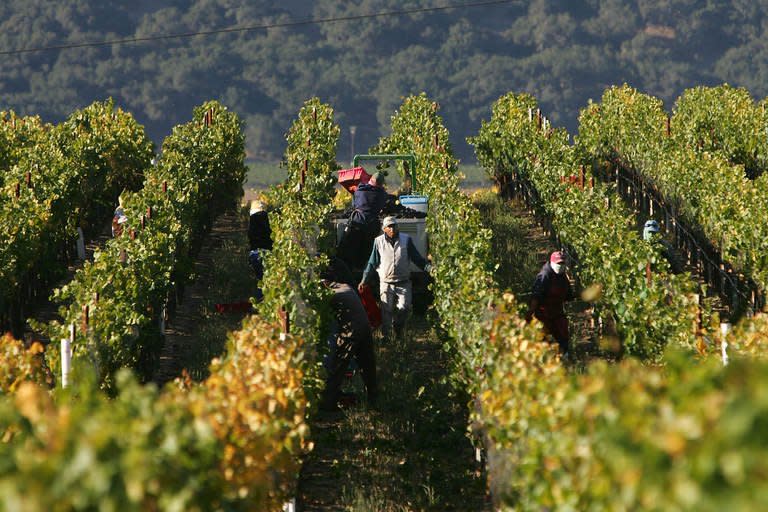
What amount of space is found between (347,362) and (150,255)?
10.7 feet

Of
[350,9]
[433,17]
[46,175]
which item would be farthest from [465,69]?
[46,175]

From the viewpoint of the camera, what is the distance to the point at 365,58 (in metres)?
147

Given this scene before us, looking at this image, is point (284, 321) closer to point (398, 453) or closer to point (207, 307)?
point (398, 453)

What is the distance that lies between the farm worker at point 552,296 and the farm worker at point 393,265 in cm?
150

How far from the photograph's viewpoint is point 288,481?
8.22 meters

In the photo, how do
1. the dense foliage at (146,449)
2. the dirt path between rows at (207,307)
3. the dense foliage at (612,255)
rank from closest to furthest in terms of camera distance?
the dense foliage at (146,449)
the dense foliage at (612,255)
the dirt path between rows at (207,307)

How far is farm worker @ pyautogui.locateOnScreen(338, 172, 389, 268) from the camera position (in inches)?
617

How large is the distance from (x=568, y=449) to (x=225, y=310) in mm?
10627

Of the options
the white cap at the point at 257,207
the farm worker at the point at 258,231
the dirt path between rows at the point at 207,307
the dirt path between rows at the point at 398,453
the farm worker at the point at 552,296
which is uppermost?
the white cap at the point at 257,207

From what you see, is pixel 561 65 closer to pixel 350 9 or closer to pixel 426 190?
pixel 350 9

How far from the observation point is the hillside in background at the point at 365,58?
428 feet

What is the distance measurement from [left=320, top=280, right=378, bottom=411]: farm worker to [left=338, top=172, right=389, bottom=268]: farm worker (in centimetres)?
382

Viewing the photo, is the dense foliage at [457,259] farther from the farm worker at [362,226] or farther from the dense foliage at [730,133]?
Result: the dense foliage at [730,133]

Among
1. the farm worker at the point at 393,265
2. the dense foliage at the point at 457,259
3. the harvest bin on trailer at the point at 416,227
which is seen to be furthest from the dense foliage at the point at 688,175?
the farm worker at the point at 393,265
